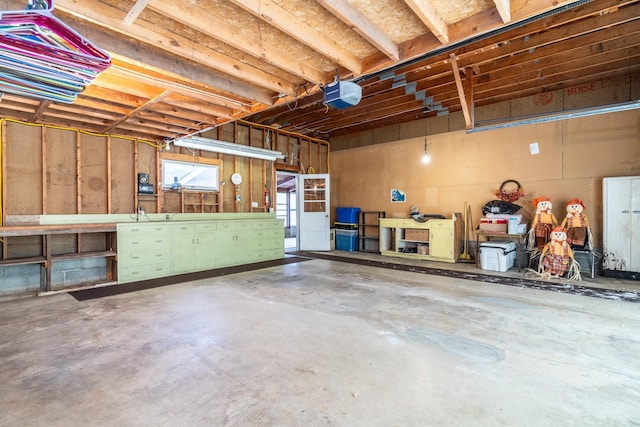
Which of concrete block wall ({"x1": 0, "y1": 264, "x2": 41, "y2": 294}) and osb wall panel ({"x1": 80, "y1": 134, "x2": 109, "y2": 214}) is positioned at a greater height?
osb wall panel ({"x1": 80, "y1": 134, "x2": 109, "y2": 214})

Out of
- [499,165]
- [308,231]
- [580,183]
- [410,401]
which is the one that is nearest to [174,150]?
[308,231]

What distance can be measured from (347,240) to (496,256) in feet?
12.2

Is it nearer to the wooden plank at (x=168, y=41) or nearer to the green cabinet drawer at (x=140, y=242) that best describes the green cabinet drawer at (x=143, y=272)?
the green cabinet drawer at (x=140, y=242)

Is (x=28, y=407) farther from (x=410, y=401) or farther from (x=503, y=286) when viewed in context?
(x=503, y=286)

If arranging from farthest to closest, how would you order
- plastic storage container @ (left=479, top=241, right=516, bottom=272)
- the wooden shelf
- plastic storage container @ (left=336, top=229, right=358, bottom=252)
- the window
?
plastic storage container @ (left=336, top=229, right=358, bottom=252) < the wooden shelf < the window < plastic storage container @ (left=479, top=241, right=516, bottom=272)

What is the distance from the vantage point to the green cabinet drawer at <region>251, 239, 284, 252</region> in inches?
260

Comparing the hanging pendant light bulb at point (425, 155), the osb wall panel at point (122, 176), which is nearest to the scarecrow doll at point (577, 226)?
the hanging pendant light bulb at point (425, 155)

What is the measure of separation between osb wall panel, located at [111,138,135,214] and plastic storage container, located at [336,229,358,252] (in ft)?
16.4

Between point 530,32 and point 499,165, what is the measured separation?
323cm

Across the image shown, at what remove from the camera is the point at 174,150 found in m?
6.17

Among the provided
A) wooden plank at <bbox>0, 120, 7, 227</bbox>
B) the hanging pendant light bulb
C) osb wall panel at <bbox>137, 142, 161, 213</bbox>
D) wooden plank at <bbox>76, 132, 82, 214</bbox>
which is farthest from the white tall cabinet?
wooden plank at <bbox>0, 120, 7, 227</bbox>

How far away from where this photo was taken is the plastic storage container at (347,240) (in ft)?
27.3

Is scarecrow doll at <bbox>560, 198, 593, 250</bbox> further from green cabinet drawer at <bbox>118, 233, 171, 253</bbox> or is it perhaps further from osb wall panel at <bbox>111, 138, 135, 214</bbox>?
osb wall panel at <bbox>111, 138, 135, 214</bbox>

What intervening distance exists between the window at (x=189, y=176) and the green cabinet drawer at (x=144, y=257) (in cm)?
144
